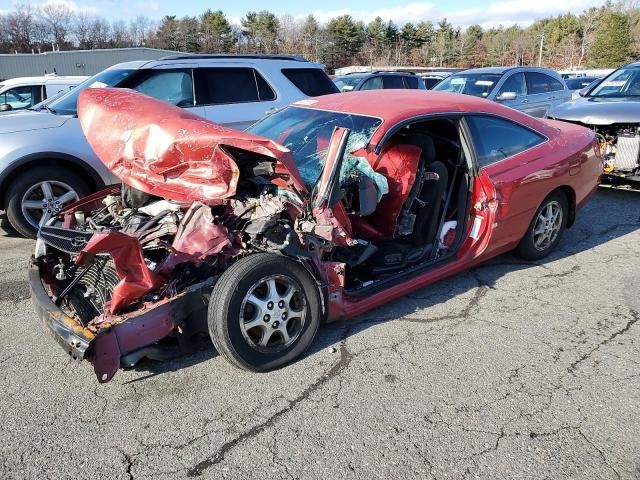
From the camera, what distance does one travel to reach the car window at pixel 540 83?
410 inches

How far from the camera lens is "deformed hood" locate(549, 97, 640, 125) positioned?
651cm

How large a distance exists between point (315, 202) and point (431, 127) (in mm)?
1618

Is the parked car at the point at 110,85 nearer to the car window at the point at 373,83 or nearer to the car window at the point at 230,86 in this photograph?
the car window at the point at 230,86

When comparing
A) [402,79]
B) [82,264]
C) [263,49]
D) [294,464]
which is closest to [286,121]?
[82,264]

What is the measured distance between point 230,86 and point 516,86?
6257mm

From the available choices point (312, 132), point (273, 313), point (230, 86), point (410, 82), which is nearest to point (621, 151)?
point (312, 132)

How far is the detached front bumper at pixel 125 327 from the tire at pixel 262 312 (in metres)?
0.10

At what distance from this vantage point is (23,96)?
35.0ft

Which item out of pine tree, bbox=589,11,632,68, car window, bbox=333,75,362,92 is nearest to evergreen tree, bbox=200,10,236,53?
pine tree, bbox=589,11,632,68

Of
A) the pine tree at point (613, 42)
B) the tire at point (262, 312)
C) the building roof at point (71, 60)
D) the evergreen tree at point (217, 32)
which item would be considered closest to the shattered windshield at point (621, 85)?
the tire at point (262, 312)

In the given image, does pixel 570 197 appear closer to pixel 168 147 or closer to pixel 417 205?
pixel 417 205

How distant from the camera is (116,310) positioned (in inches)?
106

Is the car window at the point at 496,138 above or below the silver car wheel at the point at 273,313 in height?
above

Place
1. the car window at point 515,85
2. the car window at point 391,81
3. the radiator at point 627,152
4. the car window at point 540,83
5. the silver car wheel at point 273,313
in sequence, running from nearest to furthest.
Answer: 1. the silver car wheel at point 273,313
2. the radiator at point 627,152
3. the car window at point 515,85
4. the car window at point 540,83
5. the car window at point 391,81
